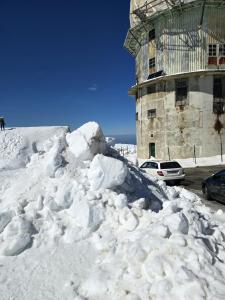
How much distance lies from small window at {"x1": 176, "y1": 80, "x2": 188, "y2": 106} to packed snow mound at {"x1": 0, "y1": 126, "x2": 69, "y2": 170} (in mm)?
20536

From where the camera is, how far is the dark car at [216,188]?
11.2m

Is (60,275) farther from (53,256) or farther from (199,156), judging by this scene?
(199,156)

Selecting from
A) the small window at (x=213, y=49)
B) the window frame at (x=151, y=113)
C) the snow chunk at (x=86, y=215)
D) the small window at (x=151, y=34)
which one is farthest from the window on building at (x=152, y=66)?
the snow chunk at (x=86, y=215)

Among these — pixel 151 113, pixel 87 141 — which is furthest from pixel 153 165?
pixel 151 113

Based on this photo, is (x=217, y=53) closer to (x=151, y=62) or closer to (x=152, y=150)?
(x=151, y=62)

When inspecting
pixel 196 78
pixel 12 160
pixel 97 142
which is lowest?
pixel 12 160

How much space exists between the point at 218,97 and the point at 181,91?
149 inches

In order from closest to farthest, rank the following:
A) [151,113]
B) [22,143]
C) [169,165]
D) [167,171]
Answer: [22,143]
[167,171]
[169,165]
[151,113]

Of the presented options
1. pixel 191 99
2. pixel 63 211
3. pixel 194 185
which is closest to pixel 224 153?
pixel 191 99

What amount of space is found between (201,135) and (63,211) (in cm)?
2366

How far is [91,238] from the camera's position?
543cm

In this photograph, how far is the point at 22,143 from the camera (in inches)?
348

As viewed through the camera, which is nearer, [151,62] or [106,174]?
[106,174]

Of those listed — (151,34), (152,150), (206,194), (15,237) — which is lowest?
(206,194)
